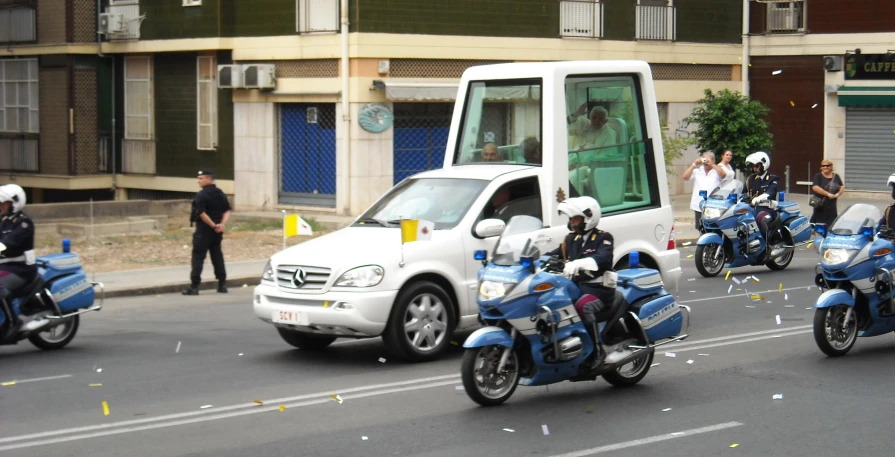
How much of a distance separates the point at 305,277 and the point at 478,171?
2.21m

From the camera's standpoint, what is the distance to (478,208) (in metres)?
11.4

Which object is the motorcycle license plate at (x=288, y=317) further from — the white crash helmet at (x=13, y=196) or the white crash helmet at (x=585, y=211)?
the white crash helmet at (x=13, y=196)

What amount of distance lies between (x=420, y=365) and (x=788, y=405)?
328cm

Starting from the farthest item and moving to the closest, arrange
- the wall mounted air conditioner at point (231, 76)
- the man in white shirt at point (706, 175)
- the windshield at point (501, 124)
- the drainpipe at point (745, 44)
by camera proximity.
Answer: the drainpipe at point (745, 44)
the wall mounted air conditioner at point (231, 76)
the man in white shirt at point (706, 175)
the windshield at point (501, 124)

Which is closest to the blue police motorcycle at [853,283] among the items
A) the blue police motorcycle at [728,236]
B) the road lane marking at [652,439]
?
the road lane marking at [652,439]

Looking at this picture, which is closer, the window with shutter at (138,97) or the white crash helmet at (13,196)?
the white crash helmet at (13,196)

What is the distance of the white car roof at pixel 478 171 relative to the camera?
466 inches

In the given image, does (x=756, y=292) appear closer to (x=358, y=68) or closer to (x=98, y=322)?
(x=98, y=322)

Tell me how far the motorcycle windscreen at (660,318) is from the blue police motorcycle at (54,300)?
18.3 ft

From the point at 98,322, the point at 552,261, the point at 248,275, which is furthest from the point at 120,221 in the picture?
the point at 552,261

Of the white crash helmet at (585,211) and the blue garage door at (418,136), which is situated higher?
the blue garage door at (418,136)

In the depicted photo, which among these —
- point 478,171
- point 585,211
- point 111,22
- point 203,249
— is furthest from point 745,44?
point 585,211

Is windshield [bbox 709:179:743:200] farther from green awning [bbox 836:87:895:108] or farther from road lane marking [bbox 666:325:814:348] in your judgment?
green awning [bbox 836:87:895:108]

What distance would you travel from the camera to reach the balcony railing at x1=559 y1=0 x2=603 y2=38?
3053 centimetres
